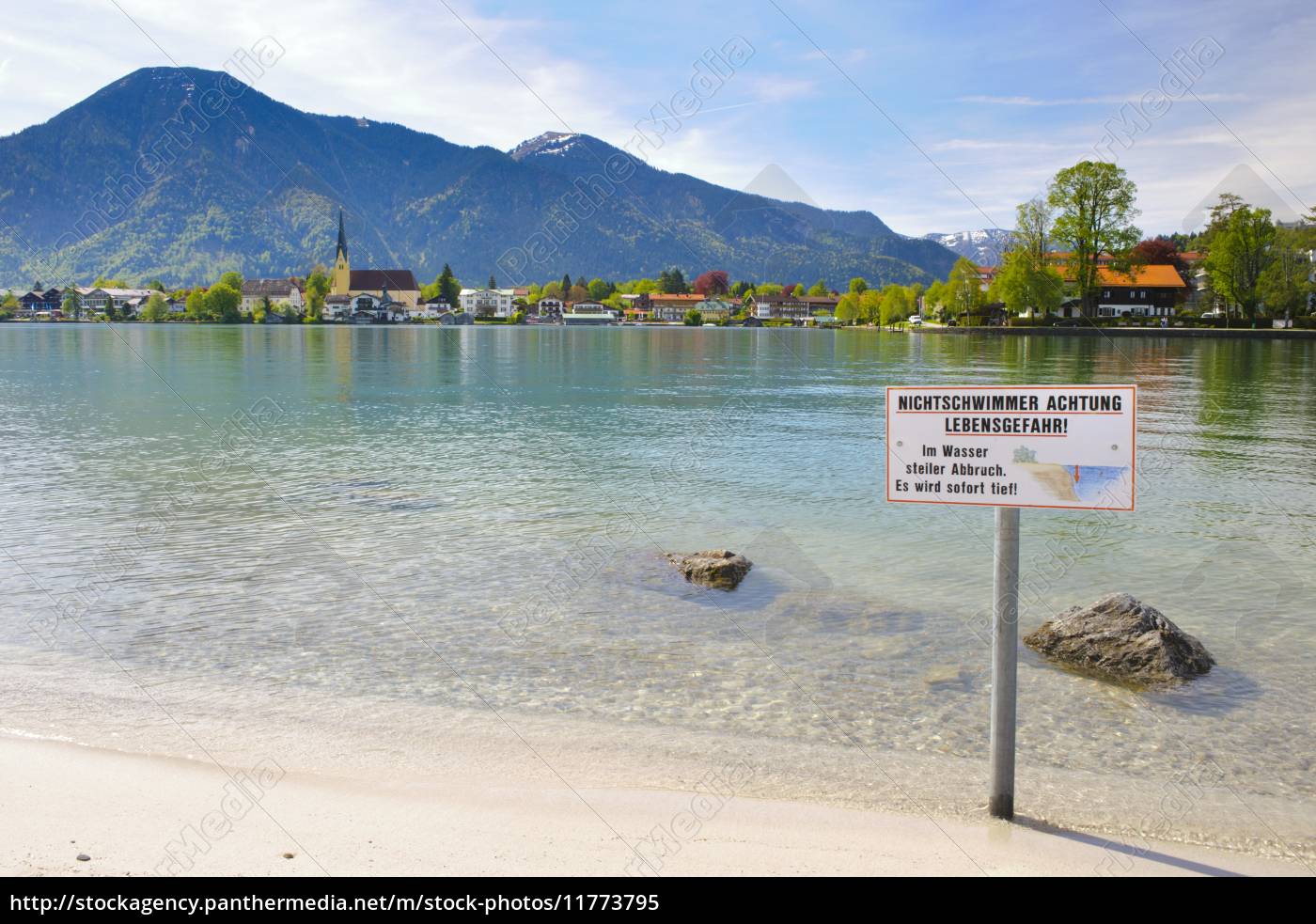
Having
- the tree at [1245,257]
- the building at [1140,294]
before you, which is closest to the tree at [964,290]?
the building at [1140,294]

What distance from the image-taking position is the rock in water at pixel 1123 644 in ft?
27.5

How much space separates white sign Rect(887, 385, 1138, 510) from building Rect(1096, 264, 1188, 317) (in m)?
152

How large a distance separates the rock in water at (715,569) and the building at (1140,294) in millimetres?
146787

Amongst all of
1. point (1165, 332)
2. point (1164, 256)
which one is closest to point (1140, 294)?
point (1164, 256)

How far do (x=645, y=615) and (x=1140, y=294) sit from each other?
16012 cm

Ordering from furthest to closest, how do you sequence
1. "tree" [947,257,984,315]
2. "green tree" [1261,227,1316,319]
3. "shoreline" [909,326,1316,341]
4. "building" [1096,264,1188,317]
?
1. "tree" [947,257,984,315]
2. "building" [1096,264,1188,317]
3. "green tree" [1261,227,1316,319]
4. "shoreline" [909,326,1316,341]

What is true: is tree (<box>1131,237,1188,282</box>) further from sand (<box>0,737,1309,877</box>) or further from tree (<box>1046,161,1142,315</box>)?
sand (<box>0,737,1309,877</box>)

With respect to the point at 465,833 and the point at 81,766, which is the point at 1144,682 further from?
the point at 81,766

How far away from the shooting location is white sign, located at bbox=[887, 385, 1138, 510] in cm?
458

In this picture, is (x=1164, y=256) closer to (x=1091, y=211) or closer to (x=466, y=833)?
(x=1091, y=211)

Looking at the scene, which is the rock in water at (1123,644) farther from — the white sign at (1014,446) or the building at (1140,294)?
the building at (1140,294)

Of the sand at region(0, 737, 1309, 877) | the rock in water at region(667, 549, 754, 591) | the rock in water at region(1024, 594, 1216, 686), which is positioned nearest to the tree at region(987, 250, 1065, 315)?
the rock in water at region(667, 549, 754, 591)
